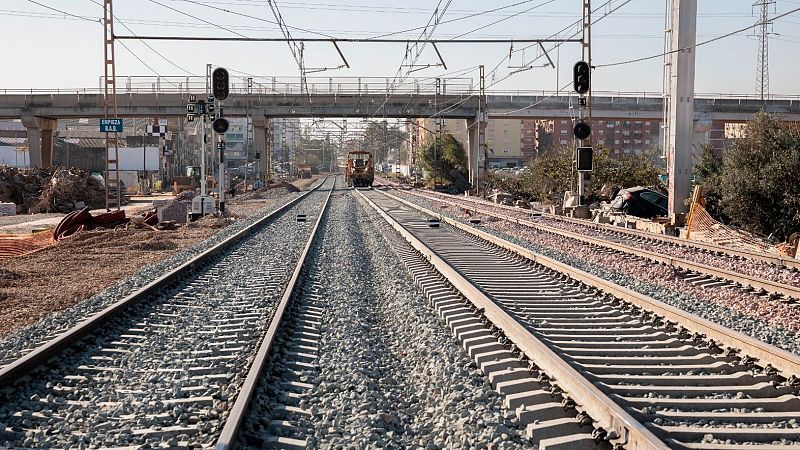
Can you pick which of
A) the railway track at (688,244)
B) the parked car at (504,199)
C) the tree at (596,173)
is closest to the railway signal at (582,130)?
the railway track at (688,244)

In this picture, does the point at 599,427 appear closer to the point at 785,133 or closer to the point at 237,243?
the point at 237,243

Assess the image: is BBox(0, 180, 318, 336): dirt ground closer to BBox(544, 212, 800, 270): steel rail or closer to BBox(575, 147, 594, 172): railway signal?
BBox(544, 212, 800, 270): steel rail

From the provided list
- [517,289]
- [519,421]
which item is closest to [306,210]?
[517,289]

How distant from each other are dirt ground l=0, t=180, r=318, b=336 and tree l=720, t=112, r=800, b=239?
13.6 meters

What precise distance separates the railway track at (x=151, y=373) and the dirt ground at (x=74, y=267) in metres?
1.33

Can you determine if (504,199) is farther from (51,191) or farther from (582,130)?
(51,191)

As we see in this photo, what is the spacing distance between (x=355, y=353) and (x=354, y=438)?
247cm

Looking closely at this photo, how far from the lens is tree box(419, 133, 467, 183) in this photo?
241 ft

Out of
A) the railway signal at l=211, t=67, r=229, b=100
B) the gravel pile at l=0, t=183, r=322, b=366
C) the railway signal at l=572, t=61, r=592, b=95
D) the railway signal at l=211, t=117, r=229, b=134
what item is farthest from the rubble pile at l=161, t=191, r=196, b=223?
the gravel pile at l=0, t=183, r=322, b=366

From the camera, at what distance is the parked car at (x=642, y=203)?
27.8m

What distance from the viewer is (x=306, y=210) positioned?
35.9 meters

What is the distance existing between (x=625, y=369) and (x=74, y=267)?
11.8 metres

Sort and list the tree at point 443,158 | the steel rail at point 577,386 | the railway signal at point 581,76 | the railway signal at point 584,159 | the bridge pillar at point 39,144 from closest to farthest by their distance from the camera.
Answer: the steel rail at point 577,386, the railway signal at point 581,76, the railway signal at point 584,159, the bridge pillar at point 39,144, the tree at point 443,158

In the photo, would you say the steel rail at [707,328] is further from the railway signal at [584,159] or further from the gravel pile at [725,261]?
the railway signal at [584,159]
